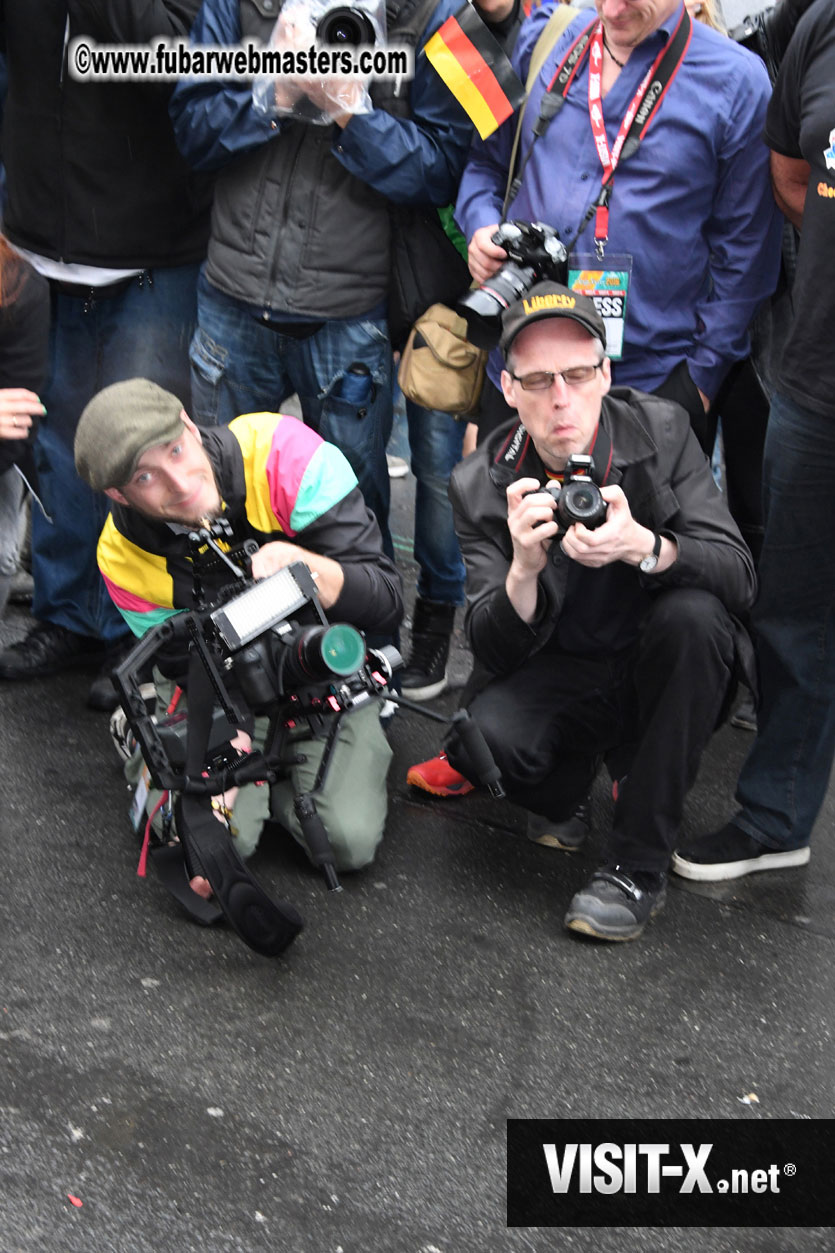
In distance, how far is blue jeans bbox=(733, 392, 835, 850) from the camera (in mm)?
3010

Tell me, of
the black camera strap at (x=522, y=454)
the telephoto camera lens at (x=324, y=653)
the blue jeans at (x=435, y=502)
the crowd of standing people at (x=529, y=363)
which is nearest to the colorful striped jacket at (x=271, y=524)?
the crowd of standing people at (x=529, y=363)

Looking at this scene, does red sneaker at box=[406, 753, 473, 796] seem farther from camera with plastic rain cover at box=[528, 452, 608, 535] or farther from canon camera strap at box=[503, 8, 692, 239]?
canon camera strap at box=[503, 8, 692, 239]

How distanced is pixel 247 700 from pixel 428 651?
4.36 ft

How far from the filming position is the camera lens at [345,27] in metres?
3.37

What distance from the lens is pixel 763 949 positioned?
3.03 m

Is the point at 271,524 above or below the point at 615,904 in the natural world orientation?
above

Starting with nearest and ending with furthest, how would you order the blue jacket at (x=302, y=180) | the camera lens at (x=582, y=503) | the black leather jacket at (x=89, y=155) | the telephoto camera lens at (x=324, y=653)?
→ the telephoto camera lens at (x=324, y=653)
the camera lens at (x=582, y=503)
the blue jacket at (x=302, y=180)
the black leather jacket at (x=89, y=155)

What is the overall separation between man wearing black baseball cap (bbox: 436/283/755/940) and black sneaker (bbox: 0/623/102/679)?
142cm

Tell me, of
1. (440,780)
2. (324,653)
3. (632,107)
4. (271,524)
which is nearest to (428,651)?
(440,780)

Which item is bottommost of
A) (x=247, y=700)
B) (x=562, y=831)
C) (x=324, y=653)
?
(x=562, y=831)

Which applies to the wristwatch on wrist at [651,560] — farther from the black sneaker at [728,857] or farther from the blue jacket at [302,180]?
the blue jacket at [302,180]

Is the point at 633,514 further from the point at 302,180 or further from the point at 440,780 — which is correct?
the point at 302,180

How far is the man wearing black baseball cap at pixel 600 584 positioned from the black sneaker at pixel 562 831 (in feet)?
0.54

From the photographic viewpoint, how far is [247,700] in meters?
2.77
